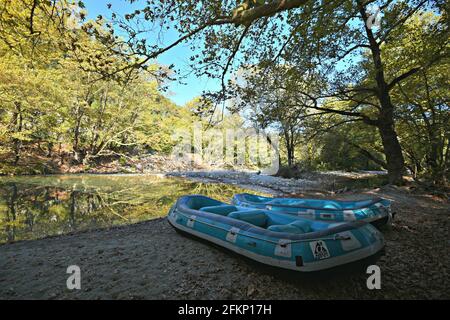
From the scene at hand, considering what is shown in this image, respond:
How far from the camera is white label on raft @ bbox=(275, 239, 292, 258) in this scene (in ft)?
8.17

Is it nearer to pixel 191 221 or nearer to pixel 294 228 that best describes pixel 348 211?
pixel 294 228

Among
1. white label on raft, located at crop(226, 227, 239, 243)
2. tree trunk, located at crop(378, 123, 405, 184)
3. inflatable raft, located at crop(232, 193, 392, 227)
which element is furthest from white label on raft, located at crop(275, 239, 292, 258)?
tree trunk, located at crop(378, 123, 405, 184)

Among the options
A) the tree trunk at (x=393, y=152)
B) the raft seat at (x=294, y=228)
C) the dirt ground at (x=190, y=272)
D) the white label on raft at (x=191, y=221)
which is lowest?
the dirt ground at (x=190, y=272)

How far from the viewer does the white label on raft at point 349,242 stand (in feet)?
7.84

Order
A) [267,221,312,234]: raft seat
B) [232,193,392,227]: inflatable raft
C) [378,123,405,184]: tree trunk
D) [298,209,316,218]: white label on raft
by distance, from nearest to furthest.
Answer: [267,221,312,234]: raft seat
[232,193,392,227]: inflatable raft
[298,209,316,218]: white label on raft
[378,123,405,184]: tree trunk

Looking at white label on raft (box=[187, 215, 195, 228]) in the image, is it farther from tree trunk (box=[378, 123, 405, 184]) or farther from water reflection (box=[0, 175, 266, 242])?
tree trunk (box=[378, 123, 405, 184])

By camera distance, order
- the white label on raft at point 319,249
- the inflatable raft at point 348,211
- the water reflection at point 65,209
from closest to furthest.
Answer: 1. the white label on raft at point 319,249
2. the inflatable raft at point 348,211
3. the water reflection at point 65,209

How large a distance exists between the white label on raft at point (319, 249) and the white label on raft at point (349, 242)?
0.65ft

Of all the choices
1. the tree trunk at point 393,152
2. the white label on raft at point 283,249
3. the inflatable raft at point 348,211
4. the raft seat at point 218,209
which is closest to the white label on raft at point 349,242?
the white label on raft at point 283,249

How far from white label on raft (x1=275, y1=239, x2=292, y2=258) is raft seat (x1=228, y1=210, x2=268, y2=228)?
118 centimetres

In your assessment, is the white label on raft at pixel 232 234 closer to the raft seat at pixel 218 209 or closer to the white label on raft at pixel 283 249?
the white label on raft at pixel 283 249

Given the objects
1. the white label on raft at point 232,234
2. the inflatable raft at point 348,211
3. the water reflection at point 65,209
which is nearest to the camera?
the white label on raft at point 232,234

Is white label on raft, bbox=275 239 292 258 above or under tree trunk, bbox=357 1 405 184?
under

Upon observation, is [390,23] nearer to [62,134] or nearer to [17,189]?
[17,189]
